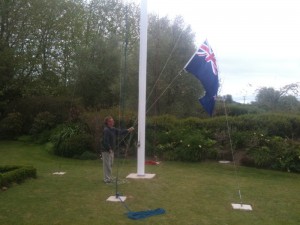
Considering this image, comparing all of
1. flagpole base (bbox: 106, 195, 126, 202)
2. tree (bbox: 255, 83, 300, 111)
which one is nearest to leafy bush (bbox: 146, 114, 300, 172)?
flagpole base (bbox: 106, 195, 126, 202)

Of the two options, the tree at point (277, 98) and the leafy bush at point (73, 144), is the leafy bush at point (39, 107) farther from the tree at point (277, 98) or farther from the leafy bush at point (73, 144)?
the tree at point (277, 98)

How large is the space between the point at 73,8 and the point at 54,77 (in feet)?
17.0

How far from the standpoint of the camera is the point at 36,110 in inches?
796

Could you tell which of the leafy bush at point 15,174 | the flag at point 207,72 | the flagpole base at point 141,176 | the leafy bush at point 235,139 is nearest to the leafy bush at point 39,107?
the leafy bush at point 235,139

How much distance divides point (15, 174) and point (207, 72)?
531cm

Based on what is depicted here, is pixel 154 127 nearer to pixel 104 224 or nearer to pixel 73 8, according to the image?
pixel 104 224

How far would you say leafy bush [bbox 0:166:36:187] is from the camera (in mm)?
8841

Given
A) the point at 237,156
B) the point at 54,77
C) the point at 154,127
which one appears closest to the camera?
the point at 237,156

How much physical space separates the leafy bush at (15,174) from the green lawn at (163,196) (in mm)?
211

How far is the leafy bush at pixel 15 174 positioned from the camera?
8.84 meters

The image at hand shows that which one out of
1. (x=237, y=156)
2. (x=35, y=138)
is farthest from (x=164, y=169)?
(x=35, y=138)

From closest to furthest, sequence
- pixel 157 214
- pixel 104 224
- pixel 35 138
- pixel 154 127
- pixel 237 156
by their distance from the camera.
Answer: pixel 104 224 < pixel 157 214 < pixel 237 156 < pixel 154 127 < pixel 35 138

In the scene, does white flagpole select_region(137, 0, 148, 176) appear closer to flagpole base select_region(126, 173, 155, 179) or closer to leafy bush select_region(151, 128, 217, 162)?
flagpole base select_region(126, 173, 155, 179)

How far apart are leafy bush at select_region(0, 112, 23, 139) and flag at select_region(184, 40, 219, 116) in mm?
13036
